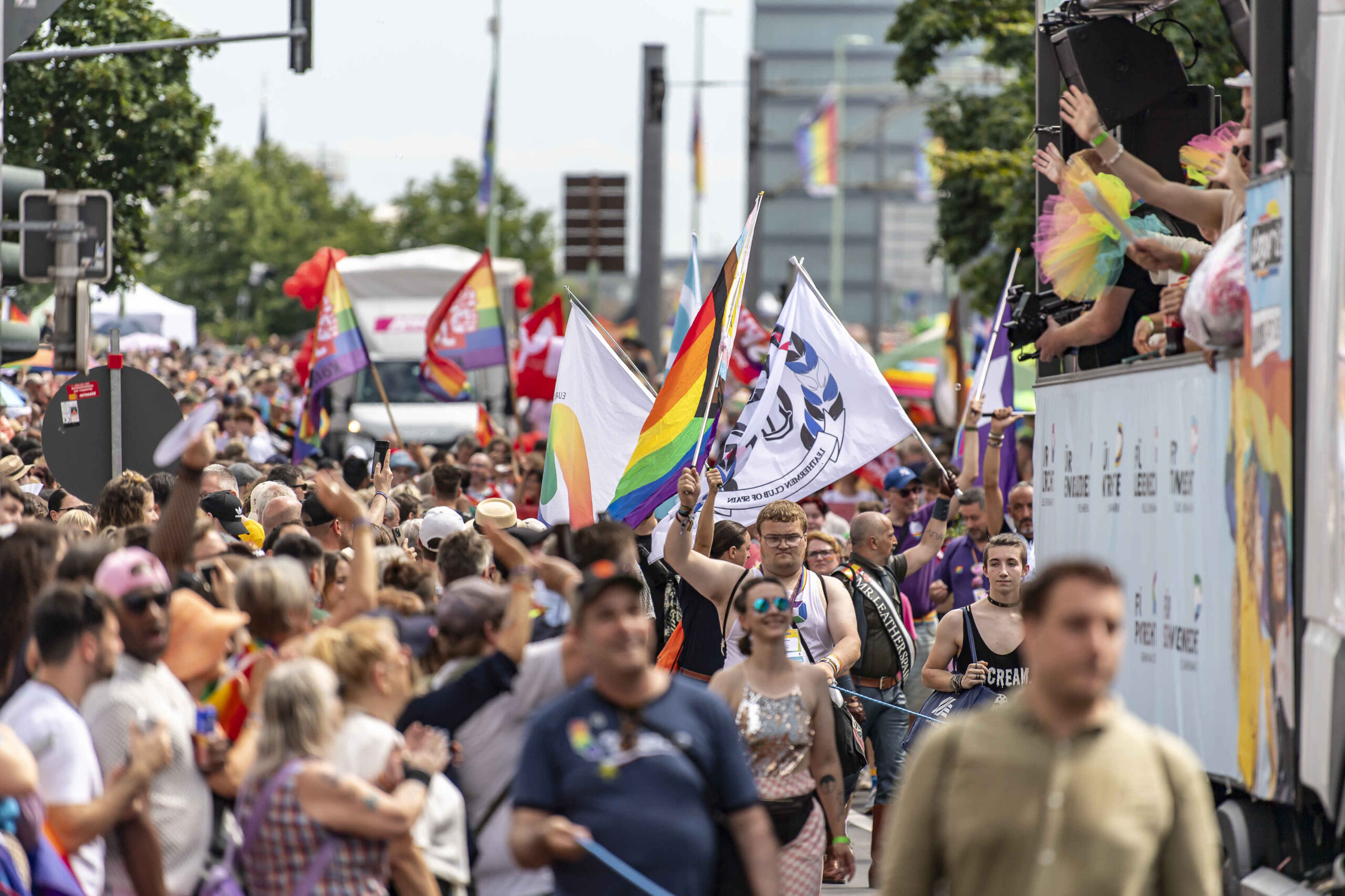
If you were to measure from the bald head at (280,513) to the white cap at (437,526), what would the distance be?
2.19 feet

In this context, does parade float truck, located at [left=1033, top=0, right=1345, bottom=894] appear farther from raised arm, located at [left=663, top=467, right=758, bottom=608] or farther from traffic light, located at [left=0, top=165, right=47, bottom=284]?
traffic light, located at [left=0, top=165, right=47, bottom=284]

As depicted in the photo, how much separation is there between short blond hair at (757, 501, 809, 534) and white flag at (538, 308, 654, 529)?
1.58 metres

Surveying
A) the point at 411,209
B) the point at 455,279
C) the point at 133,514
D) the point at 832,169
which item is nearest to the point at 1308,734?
the point at 133,514

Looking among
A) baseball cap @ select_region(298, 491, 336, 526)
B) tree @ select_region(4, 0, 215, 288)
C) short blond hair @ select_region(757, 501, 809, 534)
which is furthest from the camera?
tree @ select_region(4, 0, 215, 288)

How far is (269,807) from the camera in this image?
4.90 meters

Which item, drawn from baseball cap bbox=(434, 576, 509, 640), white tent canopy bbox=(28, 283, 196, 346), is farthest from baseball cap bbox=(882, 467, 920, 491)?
white tent canopy bbox=(28, 283, 196, 346)

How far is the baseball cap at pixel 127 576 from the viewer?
529 centimetres

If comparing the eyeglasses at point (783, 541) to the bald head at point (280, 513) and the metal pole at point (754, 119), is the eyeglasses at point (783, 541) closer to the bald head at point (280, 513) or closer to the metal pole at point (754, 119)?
the bald head at point (280, 513)

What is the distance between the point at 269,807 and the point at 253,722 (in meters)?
0.67

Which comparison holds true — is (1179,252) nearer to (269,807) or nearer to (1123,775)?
(1123,775)

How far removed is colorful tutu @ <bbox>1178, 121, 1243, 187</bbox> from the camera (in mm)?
7293

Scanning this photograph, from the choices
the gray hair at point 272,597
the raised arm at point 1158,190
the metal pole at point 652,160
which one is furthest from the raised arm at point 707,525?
the metal pole at point 652,160

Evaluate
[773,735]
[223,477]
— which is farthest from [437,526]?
[773,735]

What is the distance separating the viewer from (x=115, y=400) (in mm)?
9992
